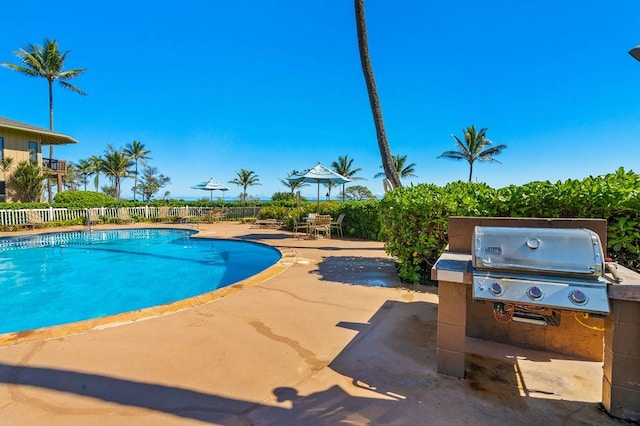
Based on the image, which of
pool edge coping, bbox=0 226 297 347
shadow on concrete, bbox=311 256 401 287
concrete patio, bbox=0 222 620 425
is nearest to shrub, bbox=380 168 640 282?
shadow on concrete, bbox=311 256 401 287

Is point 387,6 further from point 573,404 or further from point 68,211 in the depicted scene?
point 68,211

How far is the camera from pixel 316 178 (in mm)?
10648

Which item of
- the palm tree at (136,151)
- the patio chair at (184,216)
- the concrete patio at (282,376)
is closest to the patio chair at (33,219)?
the patio chair at (184,216)

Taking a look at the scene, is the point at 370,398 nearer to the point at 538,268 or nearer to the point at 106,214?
the point at 538,268

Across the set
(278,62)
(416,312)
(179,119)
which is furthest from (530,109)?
(179,119)

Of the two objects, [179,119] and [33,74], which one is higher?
[33,74]

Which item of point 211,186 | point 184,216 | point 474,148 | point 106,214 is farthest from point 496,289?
point 474,148

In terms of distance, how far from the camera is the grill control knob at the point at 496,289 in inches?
71.4

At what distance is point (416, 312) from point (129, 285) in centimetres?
624

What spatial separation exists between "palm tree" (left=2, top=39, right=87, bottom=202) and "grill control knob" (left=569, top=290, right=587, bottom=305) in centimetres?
3074

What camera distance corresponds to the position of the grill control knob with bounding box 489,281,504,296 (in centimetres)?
181

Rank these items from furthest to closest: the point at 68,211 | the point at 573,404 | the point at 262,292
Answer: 1. the point at 68,211
2. the point at 262,292
3. the point at 573,404

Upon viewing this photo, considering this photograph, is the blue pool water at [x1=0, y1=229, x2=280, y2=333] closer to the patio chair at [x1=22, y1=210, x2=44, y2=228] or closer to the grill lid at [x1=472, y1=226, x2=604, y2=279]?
the patio chair at [x1=22, y1=210, x2=44, y2=228]

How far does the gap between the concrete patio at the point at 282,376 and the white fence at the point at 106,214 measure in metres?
15.7
